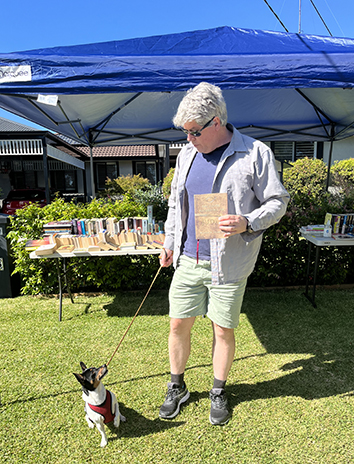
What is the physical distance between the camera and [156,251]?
3.21m

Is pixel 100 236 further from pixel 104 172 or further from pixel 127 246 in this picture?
pixel 104 172

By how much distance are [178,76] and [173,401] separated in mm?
2144

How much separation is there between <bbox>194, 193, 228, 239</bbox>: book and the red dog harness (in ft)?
3.46

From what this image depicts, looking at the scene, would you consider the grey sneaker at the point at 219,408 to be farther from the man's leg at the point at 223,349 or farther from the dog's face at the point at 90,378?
the dog's face at the point at 90,378

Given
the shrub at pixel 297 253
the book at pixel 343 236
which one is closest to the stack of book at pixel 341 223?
the book at pixel 343 236

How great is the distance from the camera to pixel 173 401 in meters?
2.04

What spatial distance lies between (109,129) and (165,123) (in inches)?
40.5

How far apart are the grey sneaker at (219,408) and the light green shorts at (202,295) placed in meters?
0.47

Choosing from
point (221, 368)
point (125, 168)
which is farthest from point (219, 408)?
point (125, 168)

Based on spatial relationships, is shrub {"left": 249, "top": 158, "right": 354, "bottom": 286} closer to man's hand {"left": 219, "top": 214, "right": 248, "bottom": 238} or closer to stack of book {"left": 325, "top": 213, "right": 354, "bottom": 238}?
stack of book {"left": 325, "top": 213, "right": 354, "bottom": 238}

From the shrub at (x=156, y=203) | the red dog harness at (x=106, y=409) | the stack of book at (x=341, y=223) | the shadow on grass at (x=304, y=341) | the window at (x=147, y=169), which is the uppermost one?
the window at (x=147, y=169)

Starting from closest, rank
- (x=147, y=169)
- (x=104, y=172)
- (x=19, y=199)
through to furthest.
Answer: (x=19, y=199), (x=104, y=172), (x=147, y=169)

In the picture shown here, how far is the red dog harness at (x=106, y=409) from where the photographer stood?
1.79 meters

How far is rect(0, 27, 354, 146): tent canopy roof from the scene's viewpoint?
224 centimetres
